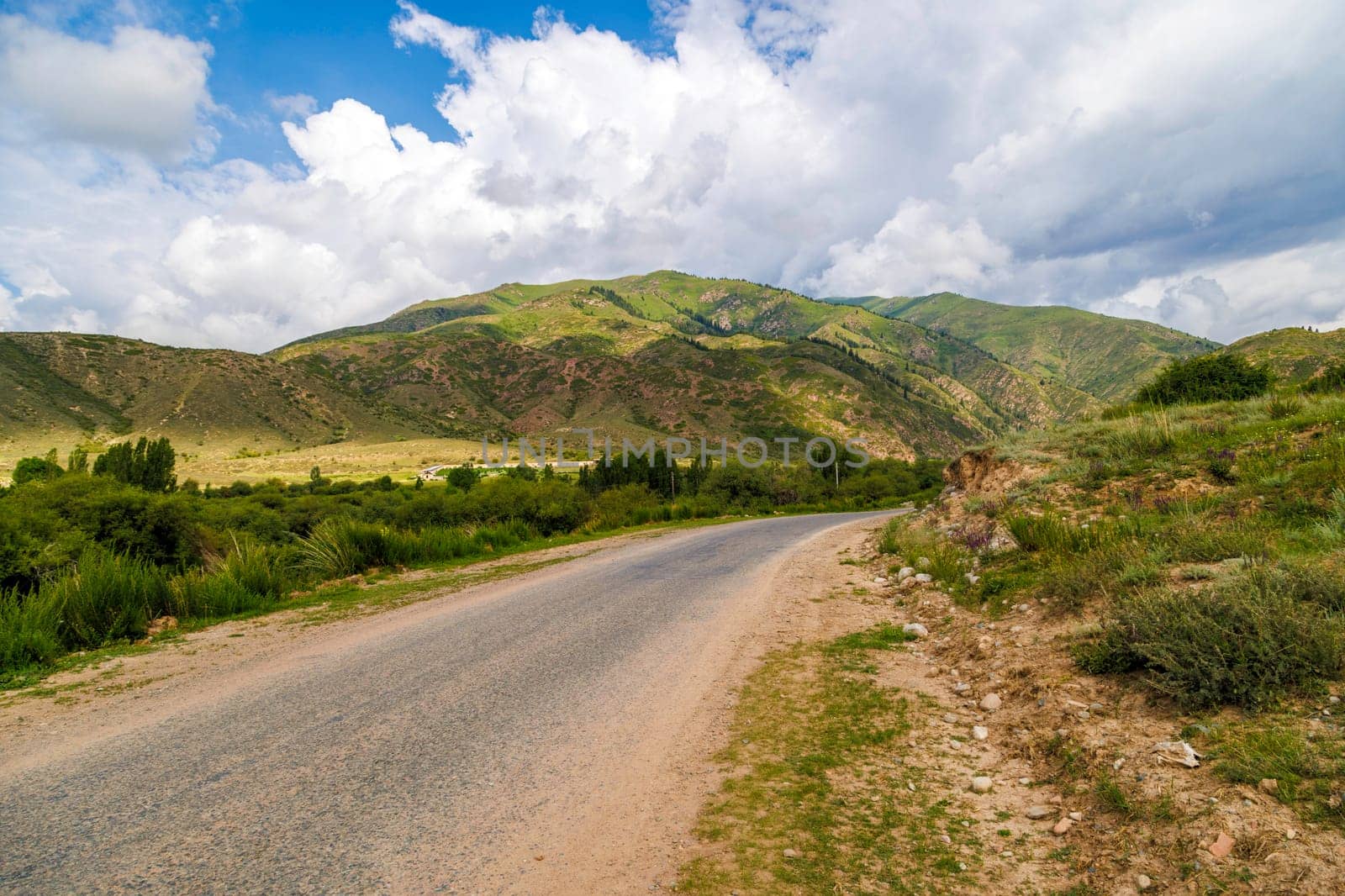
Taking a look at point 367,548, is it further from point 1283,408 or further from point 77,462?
point 77,462

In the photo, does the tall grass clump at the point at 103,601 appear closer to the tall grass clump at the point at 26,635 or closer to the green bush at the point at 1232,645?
the tall grass clump at the point at 26,635

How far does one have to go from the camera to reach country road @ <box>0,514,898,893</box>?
2.99m

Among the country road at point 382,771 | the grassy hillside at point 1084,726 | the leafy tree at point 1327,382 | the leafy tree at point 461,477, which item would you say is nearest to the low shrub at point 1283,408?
the leafy tree at point 1327,382

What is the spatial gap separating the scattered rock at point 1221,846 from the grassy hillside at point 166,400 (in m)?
118

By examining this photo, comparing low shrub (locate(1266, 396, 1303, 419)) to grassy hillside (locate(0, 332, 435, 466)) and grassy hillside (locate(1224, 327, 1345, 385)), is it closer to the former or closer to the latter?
grassy hillside (locate(1224, 327, 1345, 385))

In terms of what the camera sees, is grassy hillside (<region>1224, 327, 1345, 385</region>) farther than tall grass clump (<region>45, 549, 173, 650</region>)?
Yes

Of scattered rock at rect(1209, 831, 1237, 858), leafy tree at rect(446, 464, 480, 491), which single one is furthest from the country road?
leafy tree at rect(446, 464, 480, 491)

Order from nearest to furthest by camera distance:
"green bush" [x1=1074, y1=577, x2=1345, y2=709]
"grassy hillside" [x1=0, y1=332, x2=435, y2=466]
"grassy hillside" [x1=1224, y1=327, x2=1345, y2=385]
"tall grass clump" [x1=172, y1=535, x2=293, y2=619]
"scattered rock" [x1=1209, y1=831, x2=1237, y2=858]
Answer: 1. "scattered rock" [x1=1209, y1=831, x2=1237, y2=858]
2. "green bush" [x1=1074, y1=577, x2=1345, y2=709]
3. "tall grass clump" [x1=172, y1=535, x2=293, y2=619]
4. "grassy hillside" [x1=1224, y1=327, x2=1345, y2=385]
5. "grassy hillside" [x1=0, y1=332, x2=435, y2=466]

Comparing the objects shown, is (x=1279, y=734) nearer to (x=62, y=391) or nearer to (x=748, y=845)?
(x=748, y=845)

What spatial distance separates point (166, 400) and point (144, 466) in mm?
86321

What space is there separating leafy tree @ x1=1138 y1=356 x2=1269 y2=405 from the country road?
18887 mm

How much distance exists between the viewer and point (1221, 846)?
277cm

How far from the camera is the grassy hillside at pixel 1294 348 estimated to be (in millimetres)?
70188

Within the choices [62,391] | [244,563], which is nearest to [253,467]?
[62,391]
